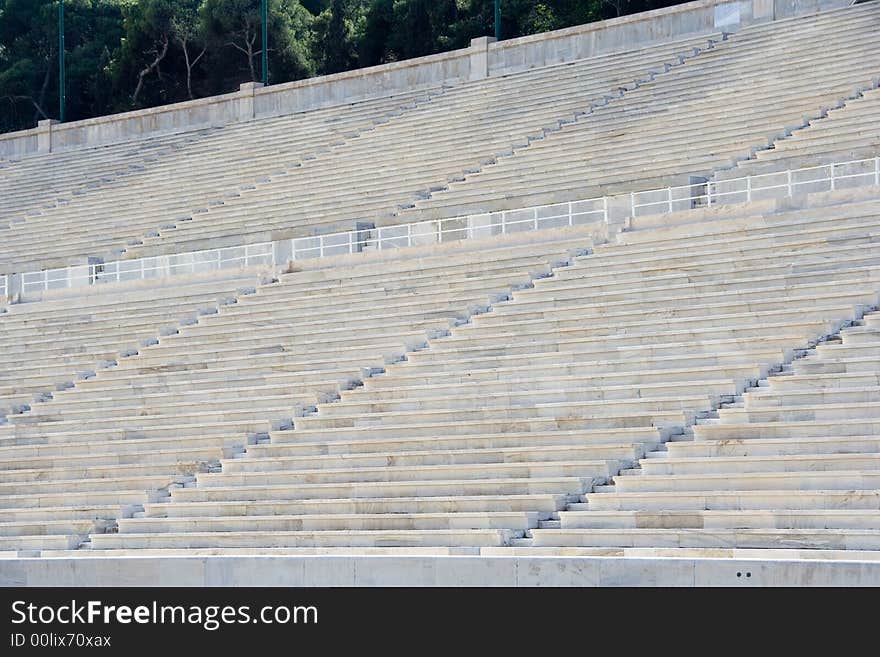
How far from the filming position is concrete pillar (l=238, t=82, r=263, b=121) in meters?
28.3

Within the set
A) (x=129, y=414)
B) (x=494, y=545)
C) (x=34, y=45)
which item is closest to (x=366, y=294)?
(x=129, y=414)

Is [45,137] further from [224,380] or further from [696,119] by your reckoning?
[224,380]

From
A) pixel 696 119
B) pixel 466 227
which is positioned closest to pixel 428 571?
pixel 466 227

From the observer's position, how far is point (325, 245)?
1858cm

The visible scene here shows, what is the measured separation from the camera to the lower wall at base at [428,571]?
8805 mm

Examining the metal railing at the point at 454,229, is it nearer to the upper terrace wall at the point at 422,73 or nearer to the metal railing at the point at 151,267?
the metal railing at the point at 151,267

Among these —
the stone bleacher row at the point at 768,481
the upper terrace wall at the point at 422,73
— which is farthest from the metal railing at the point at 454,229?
the upper terrace wall at the point at 422,73

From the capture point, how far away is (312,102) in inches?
1091

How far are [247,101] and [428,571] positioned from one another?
19.5 m

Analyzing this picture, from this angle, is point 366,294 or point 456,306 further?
point 366,294

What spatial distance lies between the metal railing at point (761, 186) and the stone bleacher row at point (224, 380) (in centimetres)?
83

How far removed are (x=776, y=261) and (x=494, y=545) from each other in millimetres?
4568

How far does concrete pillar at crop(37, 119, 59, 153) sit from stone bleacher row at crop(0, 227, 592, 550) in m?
12.8
